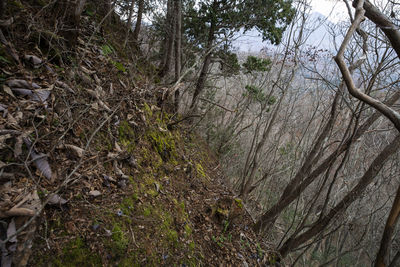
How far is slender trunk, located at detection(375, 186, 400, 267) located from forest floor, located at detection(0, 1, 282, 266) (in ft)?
6.30

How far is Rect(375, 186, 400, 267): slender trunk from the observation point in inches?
50.6

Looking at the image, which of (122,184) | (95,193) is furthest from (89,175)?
A: (122,184)

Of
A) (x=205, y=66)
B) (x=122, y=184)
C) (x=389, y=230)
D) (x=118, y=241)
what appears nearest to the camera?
(x=389, y=230)

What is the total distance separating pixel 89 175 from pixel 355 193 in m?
4.36

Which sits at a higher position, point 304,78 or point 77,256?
point 304,78

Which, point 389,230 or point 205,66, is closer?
point 389,230

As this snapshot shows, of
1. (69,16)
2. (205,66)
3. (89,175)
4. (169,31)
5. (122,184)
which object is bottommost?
(122,184)

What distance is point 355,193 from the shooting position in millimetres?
3676

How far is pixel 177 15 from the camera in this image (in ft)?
17.3

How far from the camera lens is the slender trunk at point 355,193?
11.2 feet

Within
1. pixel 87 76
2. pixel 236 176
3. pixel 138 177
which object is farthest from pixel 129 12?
pixel 236 176

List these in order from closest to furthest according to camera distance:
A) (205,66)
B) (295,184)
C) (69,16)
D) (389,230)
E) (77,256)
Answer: (389,230), (77,256), (69,16), (295,184), (205,66)

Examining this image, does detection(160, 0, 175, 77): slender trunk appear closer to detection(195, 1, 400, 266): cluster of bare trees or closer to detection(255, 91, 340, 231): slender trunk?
detection(195, 1, 400, 266): cluster of bare trees

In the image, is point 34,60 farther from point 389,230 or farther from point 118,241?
point 389,230
